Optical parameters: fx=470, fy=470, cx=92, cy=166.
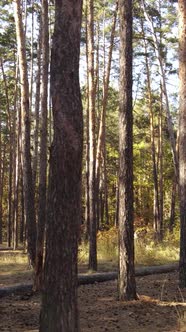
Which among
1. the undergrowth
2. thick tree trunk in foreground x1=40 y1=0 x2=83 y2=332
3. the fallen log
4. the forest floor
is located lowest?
the forest floor

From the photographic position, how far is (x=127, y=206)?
838cm

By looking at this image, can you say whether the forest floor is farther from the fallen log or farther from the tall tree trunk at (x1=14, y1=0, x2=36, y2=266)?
the tall tree trunk at (x1=14, y1=0, x2=36, y2=266)

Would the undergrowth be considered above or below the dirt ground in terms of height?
above

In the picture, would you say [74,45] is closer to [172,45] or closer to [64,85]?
[64,85]

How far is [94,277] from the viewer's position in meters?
11.2

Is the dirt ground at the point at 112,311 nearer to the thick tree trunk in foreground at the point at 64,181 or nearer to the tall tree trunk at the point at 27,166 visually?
the tall tree trunk at the point at 27,166

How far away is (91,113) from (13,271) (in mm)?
4890

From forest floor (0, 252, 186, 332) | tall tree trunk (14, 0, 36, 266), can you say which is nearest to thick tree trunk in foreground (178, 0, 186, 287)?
forest floor (0, 252, 186, 332)

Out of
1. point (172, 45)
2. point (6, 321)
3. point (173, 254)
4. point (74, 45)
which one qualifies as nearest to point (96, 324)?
point (6, 321)

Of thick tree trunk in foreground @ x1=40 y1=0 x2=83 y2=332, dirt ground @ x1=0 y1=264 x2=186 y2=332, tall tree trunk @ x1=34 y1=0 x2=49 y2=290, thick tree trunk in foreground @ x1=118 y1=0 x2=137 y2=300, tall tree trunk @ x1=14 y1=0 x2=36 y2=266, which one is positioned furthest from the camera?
tall tree trunk @ x1=14 y1=0 x2=36 y2=266

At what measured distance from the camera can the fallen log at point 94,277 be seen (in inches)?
382

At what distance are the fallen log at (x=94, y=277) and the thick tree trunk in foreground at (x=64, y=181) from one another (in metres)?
4.88

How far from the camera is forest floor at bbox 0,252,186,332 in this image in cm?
698

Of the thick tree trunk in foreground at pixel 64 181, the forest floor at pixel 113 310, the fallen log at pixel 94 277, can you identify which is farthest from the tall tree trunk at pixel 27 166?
the thick tree trunk in foreground at pixel 64 181
